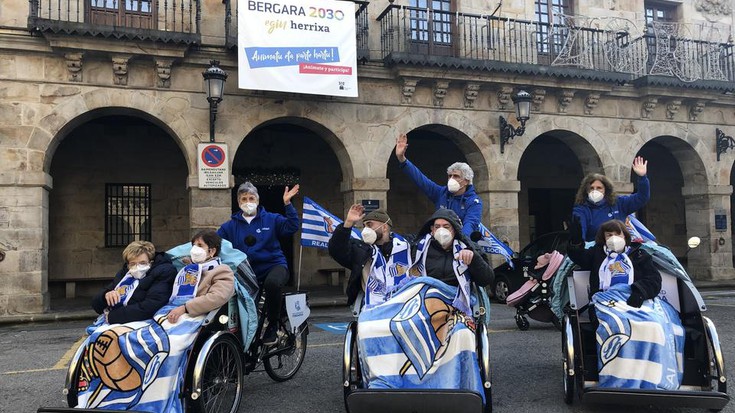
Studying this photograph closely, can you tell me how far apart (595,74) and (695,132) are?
3.66m

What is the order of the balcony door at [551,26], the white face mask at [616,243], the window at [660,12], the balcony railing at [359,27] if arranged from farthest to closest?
the window at [660,12]
the balcony door at [551,26]
the balcony railing at [359,27]
the white face mask at [616,243]

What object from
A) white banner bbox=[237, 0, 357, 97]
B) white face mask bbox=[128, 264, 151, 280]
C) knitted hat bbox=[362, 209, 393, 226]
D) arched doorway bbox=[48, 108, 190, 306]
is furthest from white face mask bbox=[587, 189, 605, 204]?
arched doorway bbox=[48, 108, 190, 306]

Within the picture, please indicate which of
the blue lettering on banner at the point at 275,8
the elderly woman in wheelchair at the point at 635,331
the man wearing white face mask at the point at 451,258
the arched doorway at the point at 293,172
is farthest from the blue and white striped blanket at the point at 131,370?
the arched doorway at the point at 293,172

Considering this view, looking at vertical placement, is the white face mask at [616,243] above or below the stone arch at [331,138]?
below

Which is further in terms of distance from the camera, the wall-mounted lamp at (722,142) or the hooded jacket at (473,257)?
the wall-mounted lamp at (722,142)

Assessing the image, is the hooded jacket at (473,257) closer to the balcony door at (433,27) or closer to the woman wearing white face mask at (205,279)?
the woman wearing white face mask at (205,279)

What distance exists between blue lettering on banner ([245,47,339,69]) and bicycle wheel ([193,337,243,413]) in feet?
25.8

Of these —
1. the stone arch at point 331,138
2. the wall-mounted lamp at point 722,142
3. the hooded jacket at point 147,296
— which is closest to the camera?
the hooded jacket at point 147,296

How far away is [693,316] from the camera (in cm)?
419

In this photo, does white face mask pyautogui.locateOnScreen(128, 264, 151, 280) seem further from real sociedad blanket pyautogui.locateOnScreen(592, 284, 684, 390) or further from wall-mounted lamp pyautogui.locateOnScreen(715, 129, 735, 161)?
wall-mounted lamp pyautogui.locateOnScreen(715, 129, 735, 161)

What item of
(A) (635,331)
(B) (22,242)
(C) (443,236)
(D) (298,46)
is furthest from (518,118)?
(B) (22,242)

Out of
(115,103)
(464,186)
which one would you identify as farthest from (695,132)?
(115,103)

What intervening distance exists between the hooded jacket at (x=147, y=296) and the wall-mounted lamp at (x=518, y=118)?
959 centimetres

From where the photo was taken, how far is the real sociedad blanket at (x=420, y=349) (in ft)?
11.6
